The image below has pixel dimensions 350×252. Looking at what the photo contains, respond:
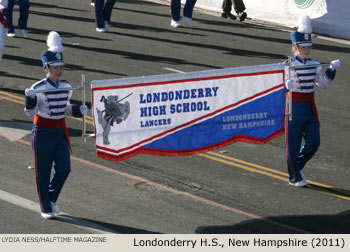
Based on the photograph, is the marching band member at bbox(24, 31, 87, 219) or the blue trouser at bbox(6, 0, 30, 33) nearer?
the marching band member at bbox(24, 31, 87, 219)

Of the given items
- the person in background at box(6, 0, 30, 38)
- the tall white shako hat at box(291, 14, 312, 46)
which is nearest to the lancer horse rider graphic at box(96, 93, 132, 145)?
the tall white shako hat at box(291, 14, 312, 46)

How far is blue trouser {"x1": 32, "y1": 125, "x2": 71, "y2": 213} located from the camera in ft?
34.1

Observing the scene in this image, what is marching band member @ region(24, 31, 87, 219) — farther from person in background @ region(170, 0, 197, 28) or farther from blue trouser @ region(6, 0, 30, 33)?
person in background @ region(170, 0, 197, 28)

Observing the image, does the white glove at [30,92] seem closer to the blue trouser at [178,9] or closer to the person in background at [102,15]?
the person in background at [102,15]

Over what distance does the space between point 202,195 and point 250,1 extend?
14.7 metres

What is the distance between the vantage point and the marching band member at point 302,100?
1193 cm

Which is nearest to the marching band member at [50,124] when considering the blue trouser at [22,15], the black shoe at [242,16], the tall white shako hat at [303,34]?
the tall white shako hat at [303,34]

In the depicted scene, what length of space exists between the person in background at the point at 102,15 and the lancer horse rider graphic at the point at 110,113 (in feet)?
39.3

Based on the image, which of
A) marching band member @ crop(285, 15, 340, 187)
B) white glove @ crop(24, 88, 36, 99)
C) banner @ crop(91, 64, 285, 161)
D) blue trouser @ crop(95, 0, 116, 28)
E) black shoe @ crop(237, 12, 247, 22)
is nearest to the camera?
white glove @ crop(24, 88, 36, 99)

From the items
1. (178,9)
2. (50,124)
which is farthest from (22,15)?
(50,124)

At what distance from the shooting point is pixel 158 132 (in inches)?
430

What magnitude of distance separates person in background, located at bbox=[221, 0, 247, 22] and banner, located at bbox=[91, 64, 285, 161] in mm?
13396

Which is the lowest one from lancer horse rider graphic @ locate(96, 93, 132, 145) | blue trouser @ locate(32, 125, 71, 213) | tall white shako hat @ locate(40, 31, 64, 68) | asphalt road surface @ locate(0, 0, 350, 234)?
asphalt road surface @ locate(0, 0, 350, 234)

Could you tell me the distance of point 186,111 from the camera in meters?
11.0
